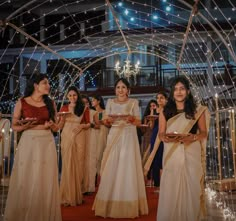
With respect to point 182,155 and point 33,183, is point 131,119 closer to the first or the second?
point 182,155

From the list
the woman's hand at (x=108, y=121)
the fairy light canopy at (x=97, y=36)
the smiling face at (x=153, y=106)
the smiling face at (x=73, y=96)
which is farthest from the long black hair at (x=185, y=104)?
the fairy light canopy at (x=97, y=36)

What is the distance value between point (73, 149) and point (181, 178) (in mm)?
2739

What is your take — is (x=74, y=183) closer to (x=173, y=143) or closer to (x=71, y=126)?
(x=71, y=126)

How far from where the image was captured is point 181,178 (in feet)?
A: 13.9

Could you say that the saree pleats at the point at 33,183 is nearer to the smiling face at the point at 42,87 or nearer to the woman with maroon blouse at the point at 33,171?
the woman with maroon blouse at the point at 33,171

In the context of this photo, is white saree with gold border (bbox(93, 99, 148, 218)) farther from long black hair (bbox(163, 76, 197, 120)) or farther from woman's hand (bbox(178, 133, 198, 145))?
woman's hand (bbox(178, 133, 198, 145))

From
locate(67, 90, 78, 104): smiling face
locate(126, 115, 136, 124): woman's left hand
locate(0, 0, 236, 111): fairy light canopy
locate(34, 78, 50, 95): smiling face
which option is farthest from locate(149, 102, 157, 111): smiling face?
locate(0, 0, 236, 111): fairy light canopy

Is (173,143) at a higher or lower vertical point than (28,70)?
lower

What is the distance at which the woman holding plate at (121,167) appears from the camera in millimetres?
5488

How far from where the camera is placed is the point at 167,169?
14.3 ft

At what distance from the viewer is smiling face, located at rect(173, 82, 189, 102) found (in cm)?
438

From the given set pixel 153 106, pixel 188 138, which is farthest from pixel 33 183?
pixel 153 106

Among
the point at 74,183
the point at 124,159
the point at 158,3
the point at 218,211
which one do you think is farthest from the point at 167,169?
the point at 158,3

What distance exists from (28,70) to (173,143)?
2043 cm
